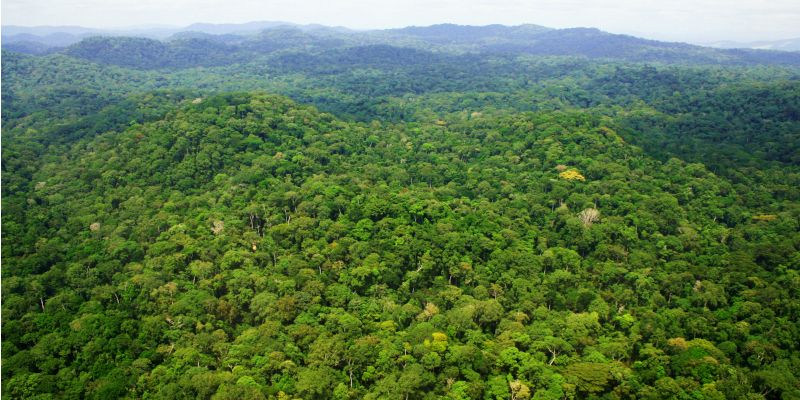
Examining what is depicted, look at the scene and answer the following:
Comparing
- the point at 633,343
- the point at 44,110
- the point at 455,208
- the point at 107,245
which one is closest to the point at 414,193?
the point at 455,208

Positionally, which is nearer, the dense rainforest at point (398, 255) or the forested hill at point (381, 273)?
the forested hill at point (381, 273)

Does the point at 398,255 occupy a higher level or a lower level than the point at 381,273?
higher

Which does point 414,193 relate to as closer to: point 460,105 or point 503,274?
point 503,274

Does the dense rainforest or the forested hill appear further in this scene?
the dense rainforest

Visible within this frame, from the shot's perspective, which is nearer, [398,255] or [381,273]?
[381,273]
